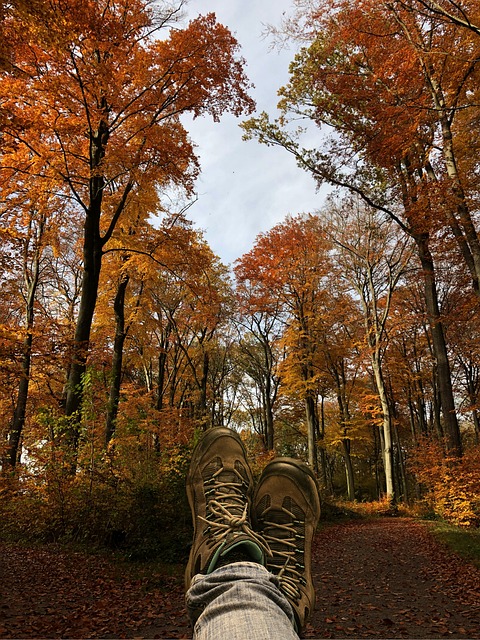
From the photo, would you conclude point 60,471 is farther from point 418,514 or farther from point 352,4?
point 418,514

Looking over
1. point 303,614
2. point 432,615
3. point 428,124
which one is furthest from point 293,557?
point 428,124

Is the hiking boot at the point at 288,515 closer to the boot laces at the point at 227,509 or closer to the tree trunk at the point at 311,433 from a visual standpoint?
the boot laces at the point at 227,509

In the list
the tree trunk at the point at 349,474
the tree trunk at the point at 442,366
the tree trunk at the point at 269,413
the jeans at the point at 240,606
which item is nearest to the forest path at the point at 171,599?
the jeans at the point at 240,606

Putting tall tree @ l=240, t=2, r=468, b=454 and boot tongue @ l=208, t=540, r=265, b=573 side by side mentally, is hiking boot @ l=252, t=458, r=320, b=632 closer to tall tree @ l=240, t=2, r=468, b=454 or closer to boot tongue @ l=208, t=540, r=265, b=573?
boot tongue @ l=208, t=540, r=265, b=573

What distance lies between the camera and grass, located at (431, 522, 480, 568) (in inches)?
269

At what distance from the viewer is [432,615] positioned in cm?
424

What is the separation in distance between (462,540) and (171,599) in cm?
659

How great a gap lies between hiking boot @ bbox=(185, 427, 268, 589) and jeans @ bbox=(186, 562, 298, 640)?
29 centimetres

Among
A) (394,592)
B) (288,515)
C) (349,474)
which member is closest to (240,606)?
(288,515)

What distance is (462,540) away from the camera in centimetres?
812

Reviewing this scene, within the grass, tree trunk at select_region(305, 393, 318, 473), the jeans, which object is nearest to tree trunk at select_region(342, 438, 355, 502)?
tree trunk at select_region(305, 393, 318, 473)

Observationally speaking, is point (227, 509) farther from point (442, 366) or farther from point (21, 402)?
point (21, 402)

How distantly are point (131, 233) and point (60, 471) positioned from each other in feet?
27.6

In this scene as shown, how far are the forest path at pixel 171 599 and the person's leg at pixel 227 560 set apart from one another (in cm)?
193
